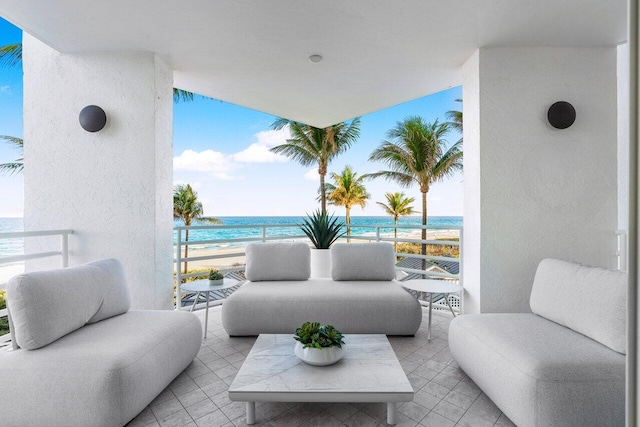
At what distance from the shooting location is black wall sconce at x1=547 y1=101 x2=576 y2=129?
2.75 metres

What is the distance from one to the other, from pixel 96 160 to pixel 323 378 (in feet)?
9.42

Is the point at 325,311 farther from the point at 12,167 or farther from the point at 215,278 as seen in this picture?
the point at 12,167

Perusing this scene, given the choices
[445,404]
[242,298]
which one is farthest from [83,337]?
[445,404]

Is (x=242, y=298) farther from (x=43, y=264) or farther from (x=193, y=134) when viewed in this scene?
(x=193, y=134)

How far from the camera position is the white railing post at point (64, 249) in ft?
9.56

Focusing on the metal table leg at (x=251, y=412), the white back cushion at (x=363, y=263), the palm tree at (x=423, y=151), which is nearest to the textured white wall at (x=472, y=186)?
the white back cushion at (x=363, y=263)

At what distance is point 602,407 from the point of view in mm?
1423

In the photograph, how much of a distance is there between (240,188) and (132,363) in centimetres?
1850

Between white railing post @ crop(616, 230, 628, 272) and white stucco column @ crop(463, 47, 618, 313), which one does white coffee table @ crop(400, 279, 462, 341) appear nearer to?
white stucco column @ crop(463, 47, 618, 313)

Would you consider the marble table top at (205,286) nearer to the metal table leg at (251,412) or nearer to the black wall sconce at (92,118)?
the metal table leg at (251,412)

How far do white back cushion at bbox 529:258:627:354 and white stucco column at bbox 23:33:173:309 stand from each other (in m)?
3.19

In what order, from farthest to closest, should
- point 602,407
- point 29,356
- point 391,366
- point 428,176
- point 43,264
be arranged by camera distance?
point 428,176 → point 43,264 → point 391,366 → point 29,356 → point 602,407

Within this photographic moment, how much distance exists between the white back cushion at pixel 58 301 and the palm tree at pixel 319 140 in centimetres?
730

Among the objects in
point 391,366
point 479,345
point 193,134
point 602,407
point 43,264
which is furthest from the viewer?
point 193,134
